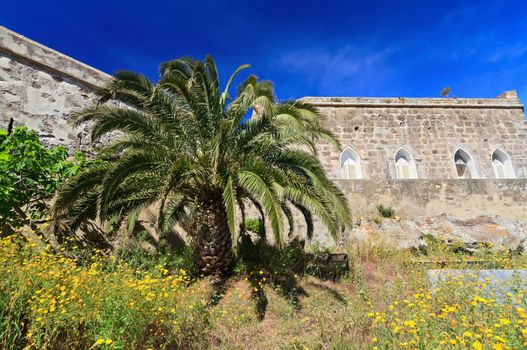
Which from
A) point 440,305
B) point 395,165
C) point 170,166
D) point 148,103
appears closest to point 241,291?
point 170,166

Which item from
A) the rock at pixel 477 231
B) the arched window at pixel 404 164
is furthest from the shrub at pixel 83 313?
the arched window at pixel 404 164

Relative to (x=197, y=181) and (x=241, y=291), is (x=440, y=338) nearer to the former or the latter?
(x=241, y=291)

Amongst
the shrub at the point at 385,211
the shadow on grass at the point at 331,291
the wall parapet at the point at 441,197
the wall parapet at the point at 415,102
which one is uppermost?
the wall parapet at the point at 415,102

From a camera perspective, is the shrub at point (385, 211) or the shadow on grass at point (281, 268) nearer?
the shadow on grass at point (281, 268)

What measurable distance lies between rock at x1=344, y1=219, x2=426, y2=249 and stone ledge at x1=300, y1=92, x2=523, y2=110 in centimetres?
705

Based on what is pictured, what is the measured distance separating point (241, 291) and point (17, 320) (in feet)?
11.8

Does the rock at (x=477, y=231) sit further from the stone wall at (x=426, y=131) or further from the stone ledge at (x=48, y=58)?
the stone ledge at (x=48, y=58)

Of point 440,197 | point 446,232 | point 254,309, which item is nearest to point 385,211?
point 446,232

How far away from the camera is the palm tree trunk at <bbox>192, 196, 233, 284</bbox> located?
6270mm

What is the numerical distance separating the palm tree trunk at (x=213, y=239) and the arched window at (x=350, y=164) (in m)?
8.95

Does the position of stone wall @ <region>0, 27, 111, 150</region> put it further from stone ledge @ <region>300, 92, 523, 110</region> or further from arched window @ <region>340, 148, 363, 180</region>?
arched window @ <region>340, 148, 363, 180</region>

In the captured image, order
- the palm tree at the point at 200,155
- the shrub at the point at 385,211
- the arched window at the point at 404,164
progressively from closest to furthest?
the palm tree at the point at 200,155
the shrub at the point at 385,211
the arched window at the point at 404,164

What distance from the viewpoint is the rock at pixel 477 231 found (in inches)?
348

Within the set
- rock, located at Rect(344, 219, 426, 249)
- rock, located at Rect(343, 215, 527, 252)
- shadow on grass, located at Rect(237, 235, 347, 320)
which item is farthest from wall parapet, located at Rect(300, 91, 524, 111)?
shadow on grass, located at Rect(237, 235, 347, 320)
